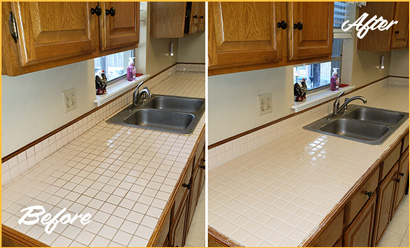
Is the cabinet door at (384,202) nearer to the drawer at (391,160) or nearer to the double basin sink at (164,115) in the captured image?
the drawer at (391,160)

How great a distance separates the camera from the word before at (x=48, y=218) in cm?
84

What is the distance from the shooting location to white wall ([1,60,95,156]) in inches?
41.8

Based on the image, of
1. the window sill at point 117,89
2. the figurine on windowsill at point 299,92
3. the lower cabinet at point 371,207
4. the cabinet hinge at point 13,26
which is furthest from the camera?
the figurine on windowsill at point 299,92

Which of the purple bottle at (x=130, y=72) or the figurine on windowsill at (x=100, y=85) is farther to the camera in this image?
the purple bottle at (x=130, y=72)

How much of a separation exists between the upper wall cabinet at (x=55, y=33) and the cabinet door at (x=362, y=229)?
45.5 inches

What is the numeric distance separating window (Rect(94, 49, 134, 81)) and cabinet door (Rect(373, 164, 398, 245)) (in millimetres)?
1738

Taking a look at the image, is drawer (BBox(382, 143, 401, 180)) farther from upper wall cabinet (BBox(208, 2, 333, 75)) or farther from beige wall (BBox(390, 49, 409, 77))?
beige wall (BBox(390, 49, 409, 77))

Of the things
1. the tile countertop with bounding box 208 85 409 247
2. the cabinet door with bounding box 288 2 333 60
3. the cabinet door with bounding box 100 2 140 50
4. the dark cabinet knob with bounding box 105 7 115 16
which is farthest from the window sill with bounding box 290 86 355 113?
the dark cabinet knob with bounding box 105 7 115 16

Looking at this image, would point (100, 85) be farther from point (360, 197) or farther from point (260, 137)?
point (360, 197)

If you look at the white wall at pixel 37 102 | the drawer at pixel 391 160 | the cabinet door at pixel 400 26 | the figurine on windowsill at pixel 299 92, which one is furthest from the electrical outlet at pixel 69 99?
the cabinet door at pixel 400 26

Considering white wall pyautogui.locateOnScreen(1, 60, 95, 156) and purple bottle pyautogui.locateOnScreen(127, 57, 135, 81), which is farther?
purple bottle pyautogui.locateOnScreen(127, 57, 135, 81)

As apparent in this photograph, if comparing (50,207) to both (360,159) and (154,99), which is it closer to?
(360,159)

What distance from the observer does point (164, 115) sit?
6.46 feet

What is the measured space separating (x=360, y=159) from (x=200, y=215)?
0.75 meters
